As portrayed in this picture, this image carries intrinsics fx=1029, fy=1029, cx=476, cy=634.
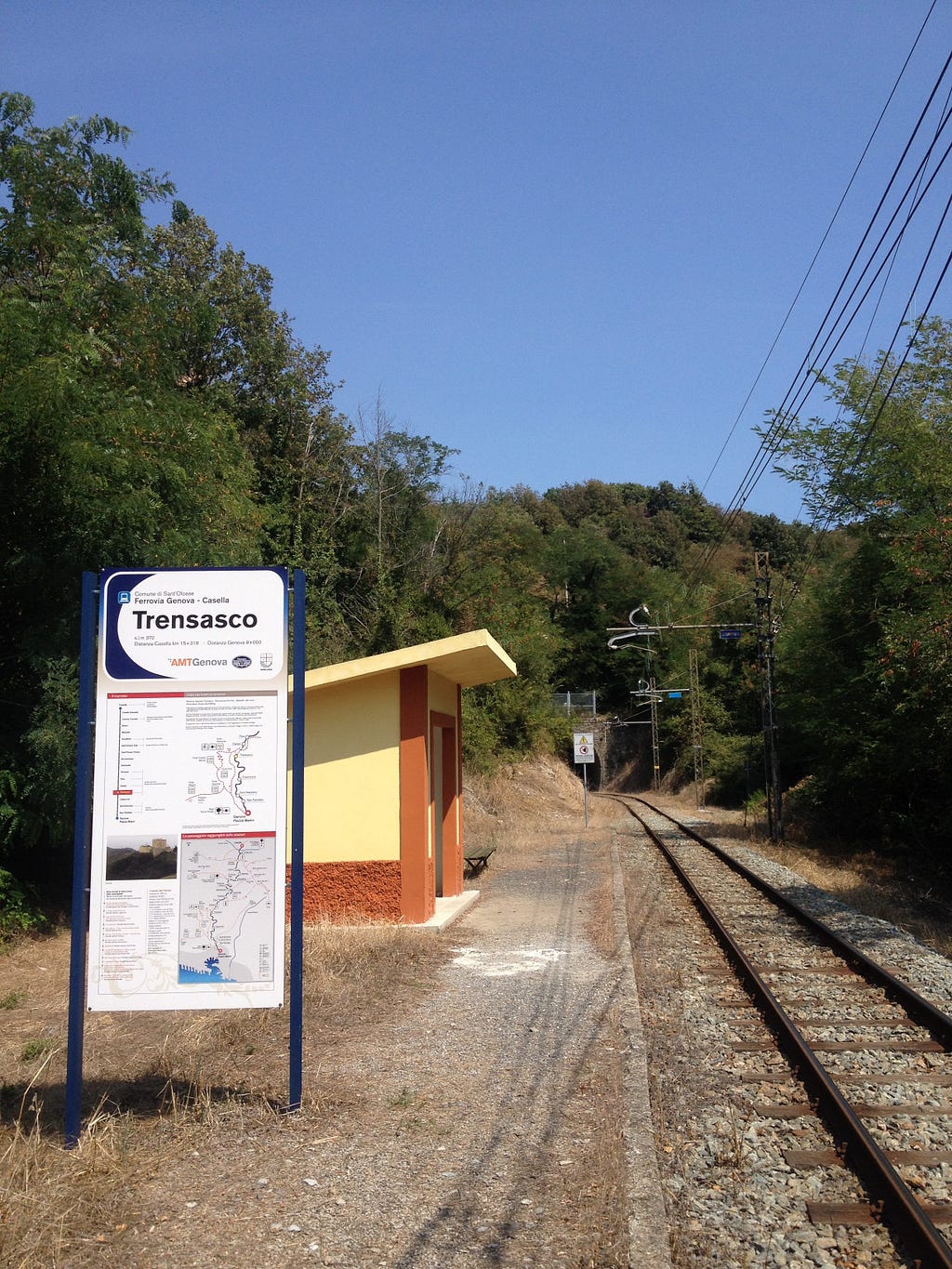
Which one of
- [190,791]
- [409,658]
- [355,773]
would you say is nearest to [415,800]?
[355,773]

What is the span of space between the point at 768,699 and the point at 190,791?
23.3 metres

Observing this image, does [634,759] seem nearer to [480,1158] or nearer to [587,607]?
[587,607]

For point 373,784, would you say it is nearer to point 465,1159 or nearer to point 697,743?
point 465,1159

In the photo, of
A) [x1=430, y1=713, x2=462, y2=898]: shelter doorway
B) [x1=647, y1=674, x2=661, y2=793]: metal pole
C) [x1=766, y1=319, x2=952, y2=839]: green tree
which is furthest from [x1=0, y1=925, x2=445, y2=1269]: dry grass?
[x1=647, y1=674, x2=661, y2=793]: metal pole

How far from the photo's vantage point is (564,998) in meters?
8.59

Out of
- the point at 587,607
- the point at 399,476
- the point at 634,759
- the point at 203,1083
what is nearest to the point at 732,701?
the point at 634,759

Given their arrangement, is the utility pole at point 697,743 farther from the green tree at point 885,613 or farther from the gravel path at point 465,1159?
the gravel path at point 465,1159

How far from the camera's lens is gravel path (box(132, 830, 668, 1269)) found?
4117 millimetres

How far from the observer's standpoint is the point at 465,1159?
5031 millimetres

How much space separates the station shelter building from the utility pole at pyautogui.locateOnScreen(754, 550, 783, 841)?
15506mm

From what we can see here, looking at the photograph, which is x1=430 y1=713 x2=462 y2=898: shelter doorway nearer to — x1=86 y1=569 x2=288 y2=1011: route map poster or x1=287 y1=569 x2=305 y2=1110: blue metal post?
x1=287 y1=569 x2=305 y2=1110: blue metal post

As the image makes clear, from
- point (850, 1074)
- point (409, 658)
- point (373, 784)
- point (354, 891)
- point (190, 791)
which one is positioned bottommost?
point (850, 1074)

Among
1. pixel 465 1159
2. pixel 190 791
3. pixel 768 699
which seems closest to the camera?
pixel 465 1159

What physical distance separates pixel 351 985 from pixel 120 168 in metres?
14.5
